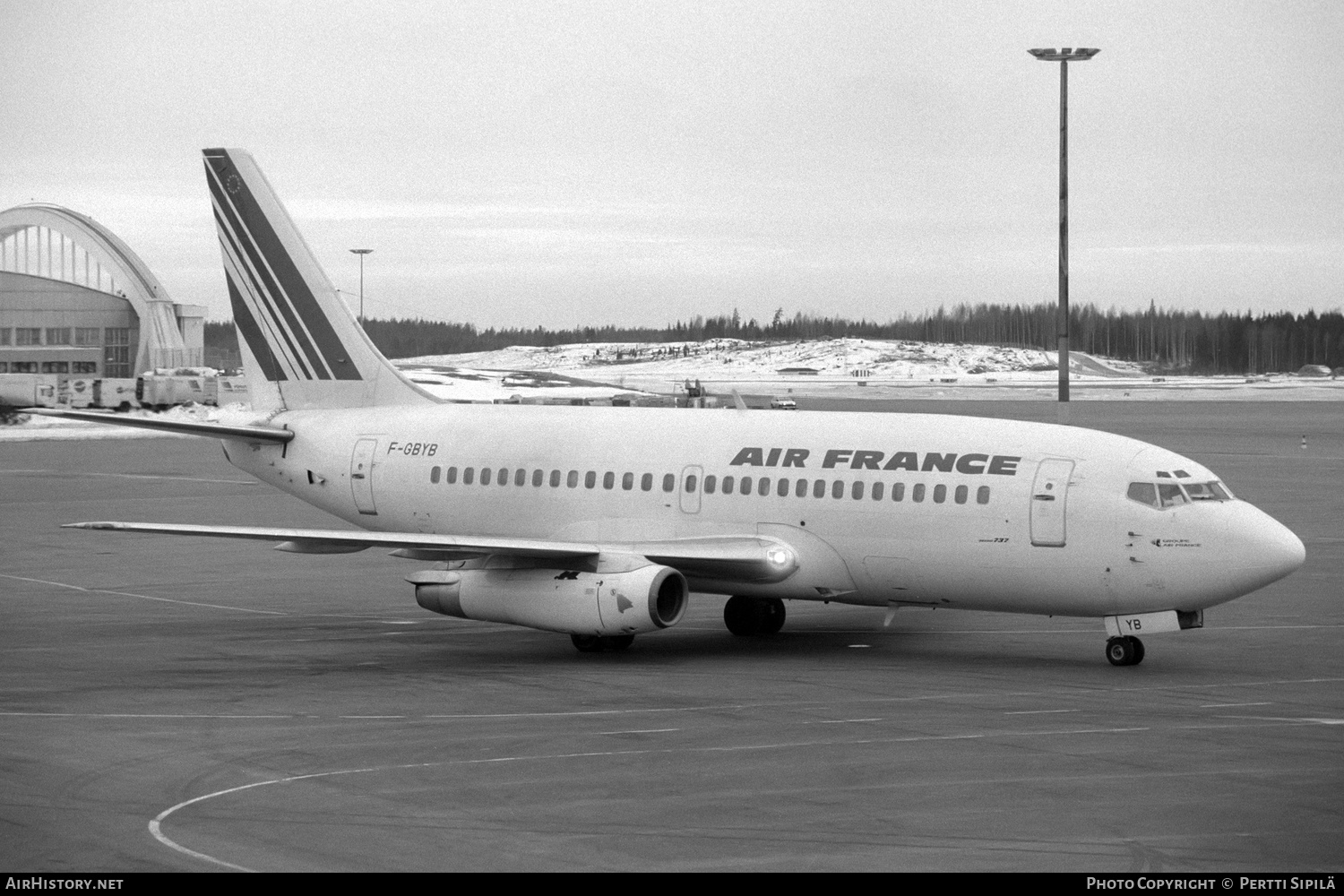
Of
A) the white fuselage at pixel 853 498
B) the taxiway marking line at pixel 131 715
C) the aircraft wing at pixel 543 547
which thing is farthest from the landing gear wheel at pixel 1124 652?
the taxiway marking line at pixel 131 715

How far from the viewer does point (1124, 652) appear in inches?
1070

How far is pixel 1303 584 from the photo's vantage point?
3769 cm

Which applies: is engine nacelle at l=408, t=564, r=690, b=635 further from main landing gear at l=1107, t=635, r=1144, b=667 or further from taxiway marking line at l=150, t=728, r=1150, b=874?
main landing gear at l=1107, t=635, r=1144, b=667

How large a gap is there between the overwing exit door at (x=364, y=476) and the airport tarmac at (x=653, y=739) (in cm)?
212

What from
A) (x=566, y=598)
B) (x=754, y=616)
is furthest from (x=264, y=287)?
(x=754, y=616)

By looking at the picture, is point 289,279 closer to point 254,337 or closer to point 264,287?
point 264,287

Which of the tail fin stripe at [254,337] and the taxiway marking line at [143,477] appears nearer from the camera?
the tail fin stripe at [254,337]

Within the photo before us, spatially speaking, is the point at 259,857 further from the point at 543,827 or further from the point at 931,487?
the point at 931,487

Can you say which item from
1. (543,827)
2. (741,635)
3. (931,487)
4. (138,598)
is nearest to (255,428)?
(138,598)

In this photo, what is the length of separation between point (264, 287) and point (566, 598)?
12.2 meters

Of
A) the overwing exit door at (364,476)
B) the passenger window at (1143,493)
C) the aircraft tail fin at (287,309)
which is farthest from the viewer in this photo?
the aircraft tail fin at (287,309)

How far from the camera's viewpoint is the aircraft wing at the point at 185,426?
29828 millimetres

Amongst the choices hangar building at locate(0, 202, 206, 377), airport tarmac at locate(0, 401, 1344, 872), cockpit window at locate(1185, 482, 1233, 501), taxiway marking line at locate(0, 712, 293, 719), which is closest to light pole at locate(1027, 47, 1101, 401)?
airport tarmac at locate(0, 401, 1344, 872)

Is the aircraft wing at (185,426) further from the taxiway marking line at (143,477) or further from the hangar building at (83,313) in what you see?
the hangar building at (83,313)
